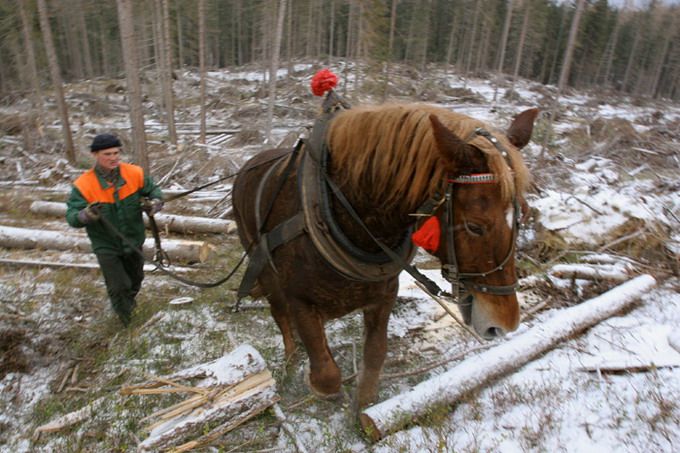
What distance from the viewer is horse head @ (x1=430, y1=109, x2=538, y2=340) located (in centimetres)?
163

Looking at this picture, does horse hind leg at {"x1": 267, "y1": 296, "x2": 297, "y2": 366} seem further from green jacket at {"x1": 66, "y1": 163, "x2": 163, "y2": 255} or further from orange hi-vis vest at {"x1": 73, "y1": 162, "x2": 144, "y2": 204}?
→ orange hi-vis vest at {"x1": 73, "y1": 162, "x2": 144, "y2": 204}

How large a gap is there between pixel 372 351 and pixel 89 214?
246 cm

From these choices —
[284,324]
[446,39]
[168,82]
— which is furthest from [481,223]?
[446,39]

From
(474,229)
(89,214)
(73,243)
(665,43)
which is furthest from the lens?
(665,43)

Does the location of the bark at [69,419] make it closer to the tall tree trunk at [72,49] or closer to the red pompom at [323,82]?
the red pompom at [323,82]

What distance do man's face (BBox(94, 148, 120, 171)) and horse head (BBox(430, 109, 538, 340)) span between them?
2.82m

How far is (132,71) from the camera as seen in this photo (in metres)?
7.38

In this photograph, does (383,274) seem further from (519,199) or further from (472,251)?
(519,199)

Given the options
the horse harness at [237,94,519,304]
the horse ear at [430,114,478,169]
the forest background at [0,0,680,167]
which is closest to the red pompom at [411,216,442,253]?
the horse harness at [237,94,519,304]

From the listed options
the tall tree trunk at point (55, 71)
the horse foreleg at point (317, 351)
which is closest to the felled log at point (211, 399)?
the horse foreleg at point (317, 351)

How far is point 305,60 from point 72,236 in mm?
33508

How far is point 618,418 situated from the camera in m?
2.46

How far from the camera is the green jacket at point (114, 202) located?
3.29 m

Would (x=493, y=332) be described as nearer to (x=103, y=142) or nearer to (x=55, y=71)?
(x=103, y=142)
